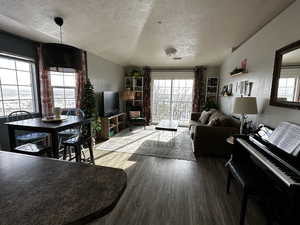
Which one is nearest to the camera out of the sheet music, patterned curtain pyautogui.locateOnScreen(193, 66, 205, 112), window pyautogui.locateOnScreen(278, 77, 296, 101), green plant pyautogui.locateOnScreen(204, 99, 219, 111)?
the sheet music

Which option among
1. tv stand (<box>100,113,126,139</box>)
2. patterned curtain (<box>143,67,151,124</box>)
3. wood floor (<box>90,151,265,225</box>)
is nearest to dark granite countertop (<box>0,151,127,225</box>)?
wood floor (<box>90,151,265,225</box>)

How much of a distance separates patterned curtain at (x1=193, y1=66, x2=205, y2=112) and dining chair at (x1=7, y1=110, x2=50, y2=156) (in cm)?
479

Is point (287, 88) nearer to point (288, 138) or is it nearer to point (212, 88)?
point (288, 138)

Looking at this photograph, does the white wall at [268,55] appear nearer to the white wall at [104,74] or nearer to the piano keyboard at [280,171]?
the piano keyboard at [280,171]

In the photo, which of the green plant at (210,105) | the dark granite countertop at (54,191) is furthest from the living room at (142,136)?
the green plant at (210,105)

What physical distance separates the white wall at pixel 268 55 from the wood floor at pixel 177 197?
1191 millimetres

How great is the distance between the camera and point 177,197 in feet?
6.39

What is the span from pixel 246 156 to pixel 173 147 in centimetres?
179

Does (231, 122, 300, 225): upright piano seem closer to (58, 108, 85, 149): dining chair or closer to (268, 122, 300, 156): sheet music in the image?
(268, 122, 300, 156): sheet music

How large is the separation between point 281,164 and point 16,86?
13.6 feet

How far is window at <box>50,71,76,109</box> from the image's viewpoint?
3443 mm

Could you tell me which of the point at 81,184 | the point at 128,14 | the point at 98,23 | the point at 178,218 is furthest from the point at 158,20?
the point at 178,218

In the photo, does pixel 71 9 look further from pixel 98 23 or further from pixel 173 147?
pixel 173 147

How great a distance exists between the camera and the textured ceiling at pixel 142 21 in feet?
6.75
